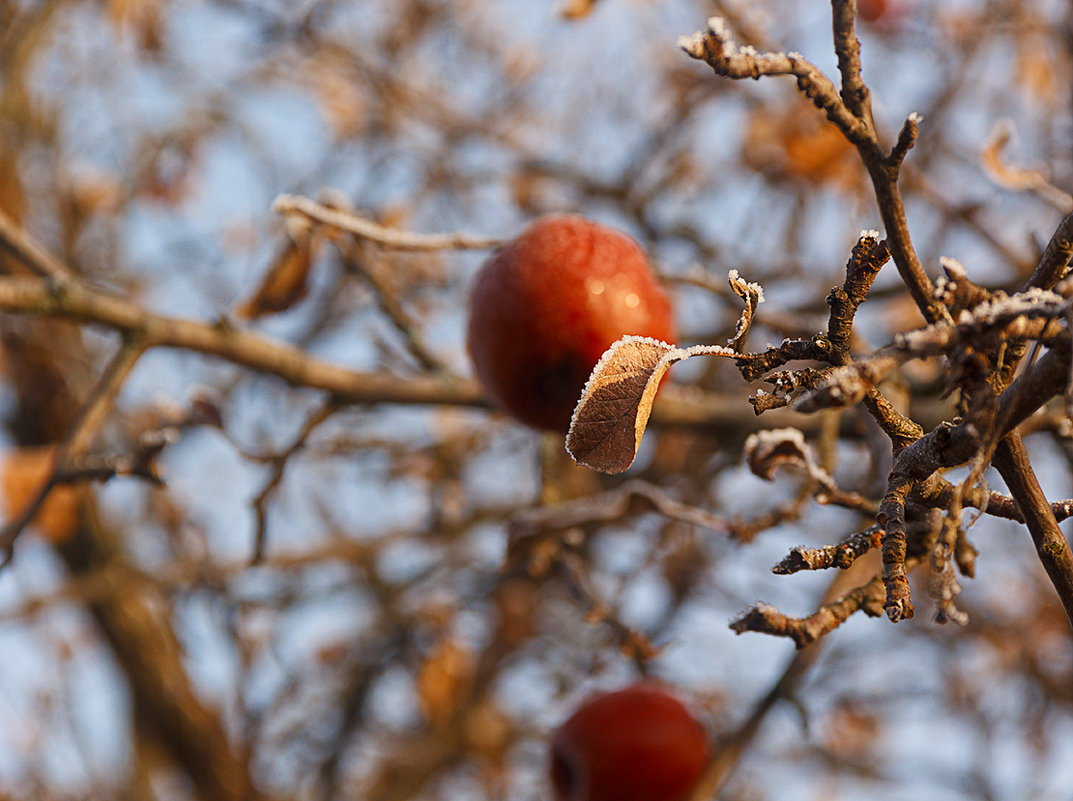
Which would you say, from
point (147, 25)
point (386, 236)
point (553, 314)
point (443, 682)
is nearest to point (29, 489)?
point (443, 682)

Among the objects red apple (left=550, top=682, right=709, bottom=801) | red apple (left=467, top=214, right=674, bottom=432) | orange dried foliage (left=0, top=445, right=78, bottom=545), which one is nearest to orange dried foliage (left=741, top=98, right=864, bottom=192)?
red apple (left=467, top=214, right=674, bottom=432)

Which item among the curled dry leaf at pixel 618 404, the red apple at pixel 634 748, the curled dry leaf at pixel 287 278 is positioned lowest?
the red apple at pixel 634 748

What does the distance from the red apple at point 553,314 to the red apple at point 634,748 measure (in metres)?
0.79

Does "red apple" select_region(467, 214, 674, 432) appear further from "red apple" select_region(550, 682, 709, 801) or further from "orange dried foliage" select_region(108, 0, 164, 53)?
"orange dried foliage" select_region(108, 0, 164, 53)

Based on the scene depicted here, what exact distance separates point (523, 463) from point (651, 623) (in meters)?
1.14

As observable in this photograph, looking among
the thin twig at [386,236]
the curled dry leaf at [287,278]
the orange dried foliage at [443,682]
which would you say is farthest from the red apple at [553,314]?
the orange dried foliage at [443,682]

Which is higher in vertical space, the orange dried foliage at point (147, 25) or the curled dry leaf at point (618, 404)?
the curled dry leaf at point (618, 404)

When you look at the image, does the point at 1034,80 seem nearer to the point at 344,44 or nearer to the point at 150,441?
the point at 344,44

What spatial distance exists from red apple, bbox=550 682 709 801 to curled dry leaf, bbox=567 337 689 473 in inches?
49.0

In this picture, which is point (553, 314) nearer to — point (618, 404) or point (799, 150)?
point (618, 404)

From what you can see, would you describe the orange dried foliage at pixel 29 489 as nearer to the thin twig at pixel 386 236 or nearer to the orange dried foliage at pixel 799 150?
the thin twig at pixel 386 236

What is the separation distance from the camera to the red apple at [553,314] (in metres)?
1.24

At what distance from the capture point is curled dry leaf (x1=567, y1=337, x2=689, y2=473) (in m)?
0.69

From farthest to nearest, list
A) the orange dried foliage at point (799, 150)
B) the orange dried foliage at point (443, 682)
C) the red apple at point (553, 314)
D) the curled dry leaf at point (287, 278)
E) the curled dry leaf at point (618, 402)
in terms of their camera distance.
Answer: the orange dried foliage at point (443, 682), the orange dried foliage at point (799, 150), the curled dry leaf at point (287, 278), the red apple at point (553, 314), the curled dry leaf at point (618, 402)
